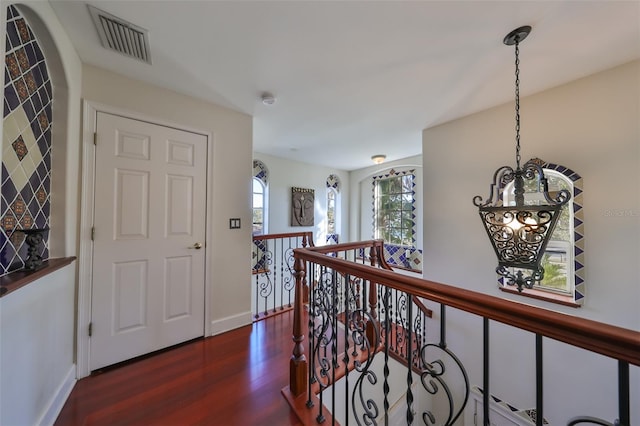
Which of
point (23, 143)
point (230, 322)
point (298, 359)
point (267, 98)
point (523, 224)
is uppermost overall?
point (267, 98)

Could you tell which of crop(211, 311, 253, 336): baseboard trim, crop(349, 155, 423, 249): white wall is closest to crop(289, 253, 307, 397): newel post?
crop(211, 311, 253, 336): baseboard trim

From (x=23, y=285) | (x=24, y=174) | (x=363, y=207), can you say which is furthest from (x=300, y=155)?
(x=23, y=285)

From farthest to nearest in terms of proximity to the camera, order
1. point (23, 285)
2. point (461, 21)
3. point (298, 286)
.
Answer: point (298, 286), point (461, 21), point (23, 285)

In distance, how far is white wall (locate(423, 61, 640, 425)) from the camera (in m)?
1.78

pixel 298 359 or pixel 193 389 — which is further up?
pixel 298 359

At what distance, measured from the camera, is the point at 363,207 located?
549 cm

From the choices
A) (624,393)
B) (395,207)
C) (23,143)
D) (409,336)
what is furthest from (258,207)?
(624,393)

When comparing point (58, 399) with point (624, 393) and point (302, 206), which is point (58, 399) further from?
→ point (302, 206)

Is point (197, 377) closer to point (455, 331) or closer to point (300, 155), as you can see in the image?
point (455, 331)

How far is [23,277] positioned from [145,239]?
917 mm

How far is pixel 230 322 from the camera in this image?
2.42 m

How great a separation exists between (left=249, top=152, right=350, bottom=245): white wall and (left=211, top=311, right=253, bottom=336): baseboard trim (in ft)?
6.33

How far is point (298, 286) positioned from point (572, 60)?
260 cm

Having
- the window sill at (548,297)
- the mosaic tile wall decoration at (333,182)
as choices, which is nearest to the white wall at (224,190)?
the window sill at (548,297)
